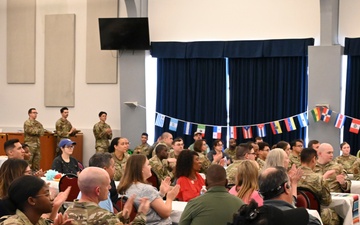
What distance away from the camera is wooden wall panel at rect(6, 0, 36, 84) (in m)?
17.7

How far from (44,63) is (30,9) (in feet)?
4.74

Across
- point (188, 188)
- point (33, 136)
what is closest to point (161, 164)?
point (188, 188)

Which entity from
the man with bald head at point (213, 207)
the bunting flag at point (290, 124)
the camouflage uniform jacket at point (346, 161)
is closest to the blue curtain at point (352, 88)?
the bunting flag at point (290, 124)

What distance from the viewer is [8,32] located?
17875mm

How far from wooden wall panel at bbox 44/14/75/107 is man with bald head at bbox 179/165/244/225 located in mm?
12562

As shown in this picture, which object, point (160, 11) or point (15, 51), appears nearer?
point (160, 11)

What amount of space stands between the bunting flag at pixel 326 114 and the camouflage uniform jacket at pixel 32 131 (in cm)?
609

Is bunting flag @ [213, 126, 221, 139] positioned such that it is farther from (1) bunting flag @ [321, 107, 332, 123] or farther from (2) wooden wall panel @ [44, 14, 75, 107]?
(2) wooden wall panel @ [44, 14, 75, 107]

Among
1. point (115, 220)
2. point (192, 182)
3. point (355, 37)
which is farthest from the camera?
point (355, 37)

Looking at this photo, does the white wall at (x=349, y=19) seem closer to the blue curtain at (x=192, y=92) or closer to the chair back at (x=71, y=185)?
the blue curtain at (x=192, y=92)

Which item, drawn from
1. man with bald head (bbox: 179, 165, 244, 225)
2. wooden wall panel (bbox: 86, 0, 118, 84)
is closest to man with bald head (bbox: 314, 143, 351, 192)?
man with bald head (bbox: 179, 165, 244, 225)

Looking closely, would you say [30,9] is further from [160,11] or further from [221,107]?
[221,107]

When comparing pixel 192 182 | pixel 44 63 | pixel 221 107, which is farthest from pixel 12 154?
pixel 44 63

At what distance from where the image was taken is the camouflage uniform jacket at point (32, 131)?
15039mm
